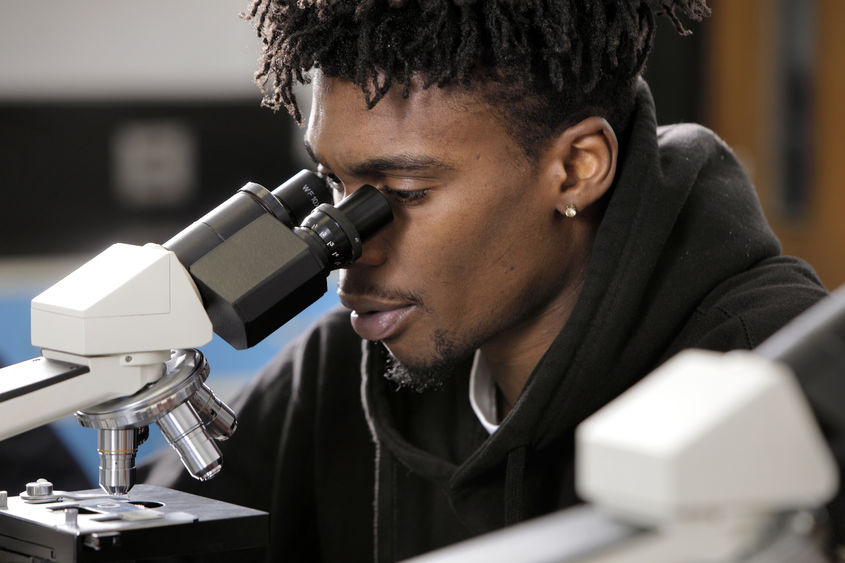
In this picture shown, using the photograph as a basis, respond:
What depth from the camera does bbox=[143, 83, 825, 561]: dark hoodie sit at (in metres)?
1.37

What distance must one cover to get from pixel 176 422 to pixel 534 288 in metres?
0.55

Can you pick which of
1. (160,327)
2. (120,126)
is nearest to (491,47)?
(160,327)

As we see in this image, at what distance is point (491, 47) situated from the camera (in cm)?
134

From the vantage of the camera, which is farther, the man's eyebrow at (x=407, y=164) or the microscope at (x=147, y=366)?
the man's eyebrow at (x=407, y=164)

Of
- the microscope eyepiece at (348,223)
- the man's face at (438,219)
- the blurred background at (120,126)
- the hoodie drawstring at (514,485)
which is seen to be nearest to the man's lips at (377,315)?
the man's face at (438,219)

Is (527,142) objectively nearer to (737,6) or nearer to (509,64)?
(509,64)

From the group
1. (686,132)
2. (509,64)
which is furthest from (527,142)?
(686,132)

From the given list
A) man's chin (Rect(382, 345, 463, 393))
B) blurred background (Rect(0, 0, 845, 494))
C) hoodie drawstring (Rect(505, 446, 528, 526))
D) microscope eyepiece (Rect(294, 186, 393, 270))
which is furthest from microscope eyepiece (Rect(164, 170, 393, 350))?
blurred background (Rect(0, 0, 845, 494))

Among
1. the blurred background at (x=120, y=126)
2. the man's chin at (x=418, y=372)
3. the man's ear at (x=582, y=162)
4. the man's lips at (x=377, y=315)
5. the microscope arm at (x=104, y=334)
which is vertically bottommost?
the blurred background at (x=120, y=126)

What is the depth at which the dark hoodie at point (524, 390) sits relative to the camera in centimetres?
137

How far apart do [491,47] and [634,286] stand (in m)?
0.34

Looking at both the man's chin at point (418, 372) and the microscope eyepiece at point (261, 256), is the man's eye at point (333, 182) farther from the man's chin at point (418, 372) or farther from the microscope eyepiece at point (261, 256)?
the man's chin at point (418, 372)

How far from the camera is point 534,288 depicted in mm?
1490

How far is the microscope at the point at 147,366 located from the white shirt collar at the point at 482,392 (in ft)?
1.64
